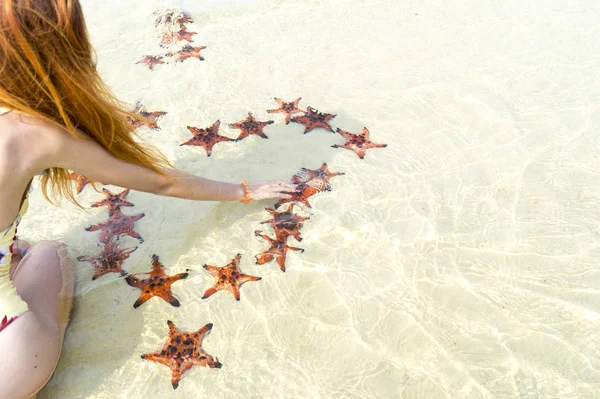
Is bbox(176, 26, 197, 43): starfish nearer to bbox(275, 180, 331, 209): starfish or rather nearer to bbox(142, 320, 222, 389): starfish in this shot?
bbox(275, 180, 331, 209): starfish

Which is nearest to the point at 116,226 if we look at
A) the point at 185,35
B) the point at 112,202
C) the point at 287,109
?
the point at 112,202

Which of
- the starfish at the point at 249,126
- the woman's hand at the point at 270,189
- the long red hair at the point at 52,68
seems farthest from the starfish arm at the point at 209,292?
the starfish at the point at 249,126

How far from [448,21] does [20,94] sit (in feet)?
22.2

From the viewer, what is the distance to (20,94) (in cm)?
224

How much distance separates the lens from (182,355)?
3307mm

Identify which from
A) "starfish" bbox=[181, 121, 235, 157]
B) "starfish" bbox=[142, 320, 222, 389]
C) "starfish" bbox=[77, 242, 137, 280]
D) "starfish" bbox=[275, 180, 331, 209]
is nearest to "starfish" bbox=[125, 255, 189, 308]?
"starfish" bbox=[77, 242, 137, 280]

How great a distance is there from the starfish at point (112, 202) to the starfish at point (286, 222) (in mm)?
1513

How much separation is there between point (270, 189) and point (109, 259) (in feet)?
5.27

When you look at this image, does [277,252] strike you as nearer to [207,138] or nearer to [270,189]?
[270,189]

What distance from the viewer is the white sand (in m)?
3.29

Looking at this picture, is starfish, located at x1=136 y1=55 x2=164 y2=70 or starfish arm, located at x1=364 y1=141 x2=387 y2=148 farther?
starfish, located at x1=136 y1=55 x2=164 y2=70

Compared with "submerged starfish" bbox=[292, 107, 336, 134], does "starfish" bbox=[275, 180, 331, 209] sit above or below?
below

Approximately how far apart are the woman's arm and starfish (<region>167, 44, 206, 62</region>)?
3634mm

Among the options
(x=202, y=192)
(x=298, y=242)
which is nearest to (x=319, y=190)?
(x=298, y=242)
